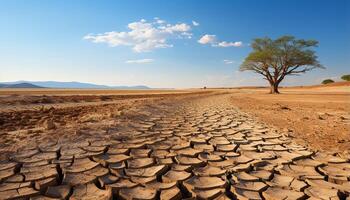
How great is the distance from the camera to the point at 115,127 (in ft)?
14.7

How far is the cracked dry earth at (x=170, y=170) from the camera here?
6.70 feet

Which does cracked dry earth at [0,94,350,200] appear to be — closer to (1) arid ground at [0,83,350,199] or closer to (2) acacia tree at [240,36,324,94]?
(1) arid ground at [0,83,350,199]

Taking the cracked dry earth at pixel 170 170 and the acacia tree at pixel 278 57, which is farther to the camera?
the acacia tree at pixel 278 57

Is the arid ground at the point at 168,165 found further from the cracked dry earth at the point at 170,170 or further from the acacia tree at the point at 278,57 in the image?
the acacia tree at the point at 278,57

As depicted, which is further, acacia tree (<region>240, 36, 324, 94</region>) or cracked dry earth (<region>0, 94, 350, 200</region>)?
acacia tree (<region>240, 36, 324, 94</region>)

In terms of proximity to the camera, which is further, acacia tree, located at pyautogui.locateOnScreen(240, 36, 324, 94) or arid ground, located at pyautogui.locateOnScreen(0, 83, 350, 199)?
acacia tree, located at pyautogui.locateOnScreen(240, 36, 324, 94)

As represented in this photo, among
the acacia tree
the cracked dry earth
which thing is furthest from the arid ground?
the acacia tree

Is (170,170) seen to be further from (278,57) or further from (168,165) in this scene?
(278,57)

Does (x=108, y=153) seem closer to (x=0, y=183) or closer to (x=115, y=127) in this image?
(x=0, y=183)

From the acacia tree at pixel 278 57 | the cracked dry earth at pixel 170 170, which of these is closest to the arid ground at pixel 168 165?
the cracked dry earth at pixel 170 170

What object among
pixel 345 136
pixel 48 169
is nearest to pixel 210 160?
pixel 48 169

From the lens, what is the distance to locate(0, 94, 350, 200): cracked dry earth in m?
2.04

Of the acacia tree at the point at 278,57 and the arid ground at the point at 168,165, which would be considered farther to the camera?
the acacia tree at the point at 278,57

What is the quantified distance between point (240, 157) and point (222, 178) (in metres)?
0.77
